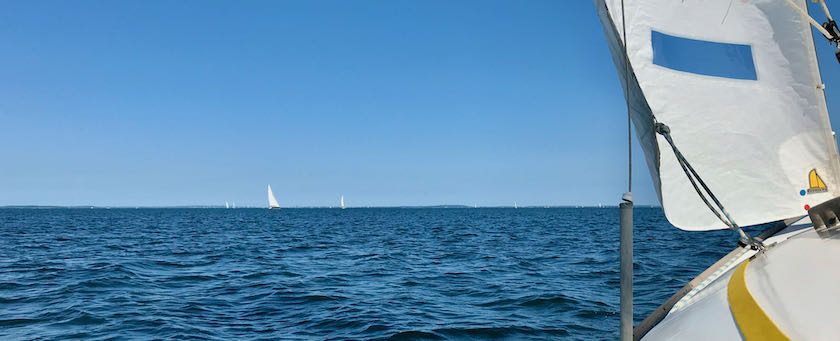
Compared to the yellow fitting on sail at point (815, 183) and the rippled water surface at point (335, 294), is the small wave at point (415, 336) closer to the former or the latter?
the rippled water surface at point (335, 294)

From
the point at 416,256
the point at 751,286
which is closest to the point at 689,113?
the point at 751,286

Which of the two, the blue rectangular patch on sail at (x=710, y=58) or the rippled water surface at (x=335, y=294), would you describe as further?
the rippled water surface at (x=335, y=294)

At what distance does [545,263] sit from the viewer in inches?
559

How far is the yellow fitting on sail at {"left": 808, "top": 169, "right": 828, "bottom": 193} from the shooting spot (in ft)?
13.4

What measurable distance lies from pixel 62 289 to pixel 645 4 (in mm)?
12098

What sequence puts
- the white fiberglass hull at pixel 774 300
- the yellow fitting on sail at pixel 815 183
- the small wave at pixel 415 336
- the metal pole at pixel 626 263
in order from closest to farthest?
the white fiberglass hull at pixel 774 300
the metal pole at pixel 626 263
the yellow fitting on sail at pixel 815 183
the small wave at pixel 415 336

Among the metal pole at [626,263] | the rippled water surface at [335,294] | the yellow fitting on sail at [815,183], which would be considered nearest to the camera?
the metal pole at [626,263]

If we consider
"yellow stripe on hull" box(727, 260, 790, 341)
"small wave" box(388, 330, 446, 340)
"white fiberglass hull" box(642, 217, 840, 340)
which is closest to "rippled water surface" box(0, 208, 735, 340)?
"small wave" box(388, 330, 446, 340)

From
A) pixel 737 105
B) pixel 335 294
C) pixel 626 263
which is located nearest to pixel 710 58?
pixel 737 105

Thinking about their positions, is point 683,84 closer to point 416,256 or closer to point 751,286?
point 751,286

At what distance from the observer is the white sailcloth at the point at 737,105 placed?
154 inches

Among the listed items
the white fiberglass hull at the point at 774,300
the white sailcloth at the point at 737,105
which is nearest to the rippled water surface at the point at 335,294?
the white sailcloth at the point at 737,105

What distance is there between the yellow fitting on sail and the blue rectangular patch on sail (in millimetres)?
930

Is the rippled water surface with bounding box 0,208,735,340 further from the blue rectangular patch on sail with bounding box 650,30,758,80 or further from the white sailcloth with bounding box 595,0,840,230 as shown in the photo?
the blue rectangular patch on sail with bounding box 650,30,758,80
